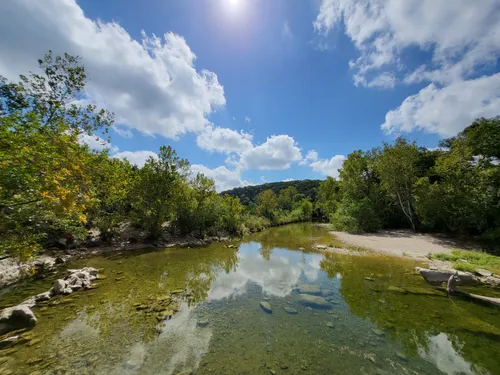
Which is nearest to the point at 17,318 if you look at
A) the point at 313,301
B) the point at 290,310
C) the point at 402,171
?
the point at 290,310

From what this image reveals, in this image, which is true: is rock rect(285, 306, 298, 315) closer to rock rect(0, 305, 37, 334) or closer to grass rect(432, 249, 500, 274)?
rock rect(0, 305, 37, 334)

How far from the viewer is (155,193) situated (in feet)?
72.6

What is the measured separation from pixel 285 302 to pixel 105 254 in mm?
15586

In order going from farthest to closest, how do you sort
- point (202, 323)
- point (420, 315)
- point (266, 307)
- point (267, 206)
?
point (267, 206) < point (266, 307) < point (420, 315) < point (202, 323)

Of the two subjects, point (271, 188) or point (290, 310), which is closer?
point (290, 310)

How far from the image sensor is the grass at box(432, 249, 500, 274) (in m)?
11.5

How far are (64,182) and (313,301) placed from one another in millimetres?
10469

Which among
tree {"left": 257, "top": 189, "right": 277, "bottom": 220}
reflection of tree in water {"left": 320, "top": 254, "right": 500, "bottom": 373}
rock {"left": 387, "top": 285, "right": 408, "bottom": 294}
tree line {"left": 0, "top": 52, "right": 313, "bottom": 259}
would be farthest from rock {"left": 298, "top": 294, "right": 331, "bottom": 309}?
tree {"left": 257, "top": 189, "right": 277, "bottom": 220}

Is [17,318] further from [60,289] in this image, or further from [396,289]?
[396,289]

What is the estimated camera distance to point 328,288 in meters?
10.0

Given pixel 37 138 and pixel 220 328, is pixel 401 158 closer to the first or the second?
pixel 220 328

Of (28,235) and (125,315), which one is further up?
(28,235)

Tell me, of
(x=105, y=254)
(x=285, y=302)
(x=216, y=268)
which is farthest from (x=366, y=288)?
(x=105, y=254)

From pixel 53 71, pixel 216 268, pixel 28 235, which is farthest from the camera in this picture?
pixel 216 268
